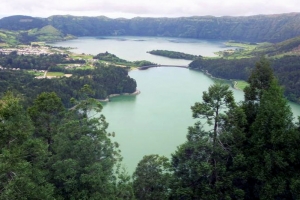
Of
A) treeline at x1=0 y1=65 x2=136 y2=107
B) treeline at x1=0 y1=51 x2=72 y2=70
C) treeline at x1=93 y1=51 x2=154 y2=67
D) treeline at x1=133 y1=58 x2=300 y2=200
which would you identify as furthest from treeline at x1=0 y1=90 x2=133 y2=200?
treeline at x1=93 y1=51 x2=154 y2=67

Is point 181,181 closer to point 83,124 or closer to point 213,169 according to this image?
point 213,169

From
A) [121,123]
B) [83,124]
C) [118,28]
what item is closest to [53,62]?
[121,123]

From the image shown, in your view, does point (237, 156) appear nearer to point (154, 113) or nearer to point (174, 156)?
point (174, 156)

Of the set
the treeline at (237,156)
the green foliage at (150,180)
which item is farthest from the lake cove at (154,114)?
the treeline at (237,156)

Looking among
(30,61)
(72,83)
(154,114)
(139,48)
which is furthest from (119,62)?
(139,48)

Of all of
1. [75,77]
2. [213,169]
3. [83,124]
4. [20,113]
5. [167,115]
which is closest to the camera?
[20,113]

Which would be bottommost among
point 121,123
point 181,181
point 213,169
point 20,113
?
point 121,123

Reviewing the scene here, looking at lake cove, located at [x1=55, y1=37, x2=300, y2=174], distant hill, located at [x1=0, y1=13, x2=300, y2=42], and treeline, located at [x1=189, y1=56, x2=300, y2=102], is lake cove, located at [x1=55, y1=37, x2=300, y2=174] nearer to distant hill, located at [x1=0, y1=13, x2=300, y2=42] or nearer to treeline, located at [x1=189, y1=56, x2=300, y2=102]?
treeline, located at [x1=189, y1=56, x2=300, y2=102]
